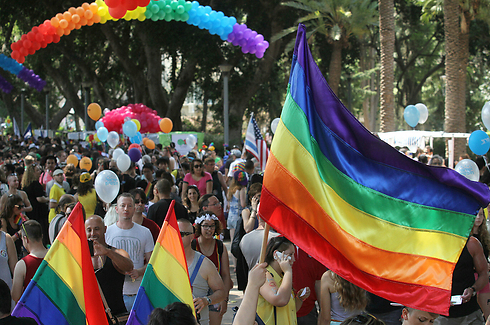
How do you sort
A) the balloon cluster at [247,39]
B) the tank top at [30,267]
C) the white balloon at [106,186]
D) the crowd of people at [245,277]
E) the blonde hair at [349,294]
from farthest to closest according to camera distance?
the balloon cluster at [247,39] → the white balloon at [106,186] → the tank top at [30,267] → the blonde hair at [349,294] → the crowd of people at [245,277]

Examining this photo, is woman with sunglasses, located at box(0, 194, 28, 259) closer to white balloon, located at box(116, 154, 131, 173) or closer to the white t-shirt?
the white t-shirt

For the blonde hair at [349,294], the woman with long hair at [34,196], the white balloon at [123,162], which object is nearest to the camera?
the blonde hair at [349,294]

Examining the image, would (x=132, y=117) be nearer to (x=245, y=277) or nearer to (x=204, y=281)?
(x=245, y=277)

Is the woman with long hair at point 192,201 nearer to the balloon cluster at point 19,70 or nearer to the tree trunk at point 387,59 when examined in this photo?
the tree trunk at point 387,59

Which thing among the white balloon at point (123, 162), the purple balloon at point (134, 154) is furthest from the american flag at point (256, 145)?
the white balloon at point (123, 162)

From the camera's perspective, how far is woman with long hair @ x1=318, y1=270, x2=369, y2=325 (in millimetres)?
3959

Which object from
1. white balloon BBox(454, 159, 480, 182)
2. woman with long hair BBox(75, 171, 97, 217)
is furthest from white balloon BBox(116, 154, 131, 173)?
white balloon BBox(454, 159, 480, 182)

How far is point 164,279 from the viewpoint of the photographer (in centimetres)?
352

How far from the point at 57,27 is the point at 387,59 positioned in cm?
1172

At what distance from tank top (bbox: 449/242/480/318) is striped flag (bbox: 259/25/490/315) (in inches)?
53.7

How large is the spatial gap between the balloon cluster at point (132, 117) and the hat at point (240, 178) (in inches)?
497

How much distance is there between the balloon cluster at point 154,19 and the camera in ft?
53.0

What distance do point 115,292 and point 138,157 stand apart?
765cm

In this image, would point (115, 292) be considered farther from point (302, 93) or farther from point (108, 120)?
point (108, 120)
